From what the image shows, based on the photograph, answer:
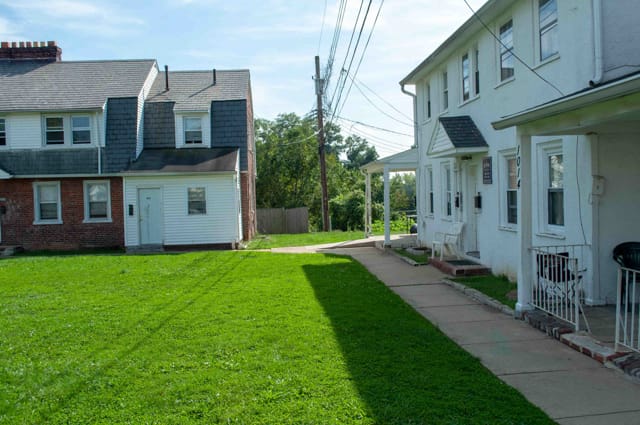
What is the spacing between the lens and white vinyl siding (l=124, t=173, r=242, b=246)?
A: 811 inches

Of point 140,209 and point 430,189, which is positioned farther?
point 140,209

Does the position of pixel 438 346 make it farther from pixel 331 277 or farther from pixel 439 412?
pixel 331 277

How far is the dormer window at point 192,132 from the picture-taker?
22.5 metres

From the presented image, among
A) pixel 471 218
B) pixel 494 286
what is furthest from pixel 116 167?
pixel 494 286

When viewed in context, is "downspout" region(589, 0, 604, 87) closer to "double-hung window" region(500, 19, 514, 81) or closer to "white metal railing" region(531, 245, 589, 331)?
"white metal railing" region(531, 245, 589, 331)

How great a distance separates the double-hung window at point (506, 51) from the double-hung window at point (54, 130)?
55.8 ft

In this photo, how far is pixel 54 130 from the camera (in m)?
21.5

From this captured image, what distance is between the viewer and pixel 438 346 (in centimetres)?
677

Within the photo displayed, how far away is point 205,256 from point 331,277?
6619 millimetres

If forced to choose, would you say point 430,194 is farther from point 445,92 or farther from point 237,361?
point 237,361

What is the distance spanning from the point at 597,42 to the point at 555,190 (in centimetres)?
257

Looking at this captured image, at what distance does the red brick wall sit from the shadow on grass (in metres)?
14.3

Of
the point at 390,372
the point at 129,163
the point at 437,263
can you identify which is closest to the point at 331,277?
the point at 437,263

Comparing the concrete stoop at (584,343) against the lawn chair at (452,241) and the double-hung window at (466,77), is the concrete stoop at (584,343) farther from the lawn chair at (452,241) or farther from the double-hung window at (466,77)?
the double-hung window at (466,77)
